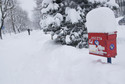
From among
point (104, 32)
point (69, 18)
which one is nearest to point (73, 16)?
point (69, 18)

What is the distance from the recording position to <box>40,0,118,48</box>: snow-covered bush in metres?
4.69

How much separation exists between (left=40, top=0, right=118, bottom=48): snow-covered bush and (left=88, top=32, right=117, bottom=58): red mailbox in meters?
2.36

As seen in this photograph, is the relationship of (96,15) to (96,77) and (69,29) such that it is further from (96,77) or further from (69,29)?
(69,29)

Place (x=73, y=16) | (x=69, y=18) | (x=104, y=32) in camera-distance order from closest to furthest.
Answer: (x=104, y=32)
(x=73, y=16)
(x=69, y=18)

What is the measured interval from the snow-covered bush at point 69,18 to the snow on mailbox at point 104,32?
7.72ft

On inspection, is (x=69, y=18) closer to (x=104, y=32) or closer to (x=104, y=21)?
(x=104, y=21)

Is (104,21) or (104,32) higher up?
(104,21)

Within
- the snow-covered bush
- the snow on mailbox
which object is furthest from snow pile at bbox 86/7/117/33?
the snow-covered bush

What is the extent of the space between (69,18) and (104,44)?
2.92m

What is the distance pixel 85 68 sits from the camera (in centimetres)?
235

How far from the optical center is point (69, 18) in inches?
184

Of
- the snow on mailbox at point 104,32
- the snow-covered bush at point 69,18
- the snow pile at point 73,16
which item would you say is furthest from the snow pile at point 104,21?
the snow-covered bush at point 69,18

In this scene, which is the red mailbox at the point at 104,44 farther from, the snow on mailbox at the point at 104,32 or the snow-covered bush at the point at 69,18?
the snow-covered bush at the point at 69,18

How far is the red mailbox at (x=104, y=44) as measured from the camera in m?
2.06
